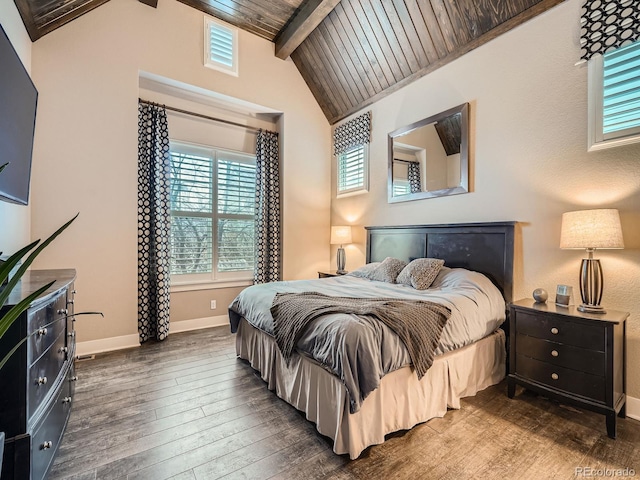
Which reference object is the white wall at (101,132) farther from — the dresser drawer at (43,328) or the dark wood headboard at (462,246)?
the dark wood headboard at (462,246)

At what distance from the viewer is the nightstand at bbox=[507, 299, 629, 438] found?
185 centimetres

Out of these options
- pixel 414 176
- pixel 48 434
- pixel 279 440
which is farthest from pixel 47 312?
pixel 414 176

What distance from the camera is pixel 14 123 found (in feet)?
6.07

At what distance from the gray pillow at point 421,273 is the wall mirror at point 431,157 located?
0.86 m

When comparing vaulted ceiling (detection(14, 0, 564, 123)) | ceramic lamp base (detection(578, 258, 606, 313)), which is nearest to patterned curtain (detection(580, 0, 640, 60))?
vaulted ceiling (detection(14, 0, 564, 123))

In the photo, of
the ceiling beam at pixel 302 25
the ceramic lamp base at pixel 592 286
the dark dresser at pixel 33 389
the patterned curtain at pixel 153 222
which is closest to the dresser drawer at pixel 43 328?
the dark dresser at pixel 33 389

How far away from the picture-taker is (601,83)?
223 centimetres

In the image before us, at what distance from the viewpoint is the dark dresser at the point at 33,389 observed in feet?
4.03

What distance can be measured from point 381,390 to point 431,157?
2726 millimetres

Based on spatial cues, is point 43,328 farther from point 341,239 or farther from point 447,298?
point 341,239

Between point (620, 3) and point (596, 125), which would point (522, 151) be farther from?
point (620, 3)

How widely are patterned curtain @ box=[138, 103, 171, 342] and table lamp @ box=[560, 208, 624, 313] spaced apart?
3938 millimetres

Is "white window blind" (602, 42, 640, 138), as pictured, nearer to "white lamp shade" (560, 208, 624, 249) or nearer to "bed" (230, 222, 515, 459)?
"white lamp shade" (560, 208, 624, 249)

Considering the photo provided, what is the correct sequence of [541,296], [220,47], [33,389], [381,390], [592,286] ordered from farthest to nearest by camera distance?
[220,47] → [541,296] → [592,286] → [381,390] → [33,389]
